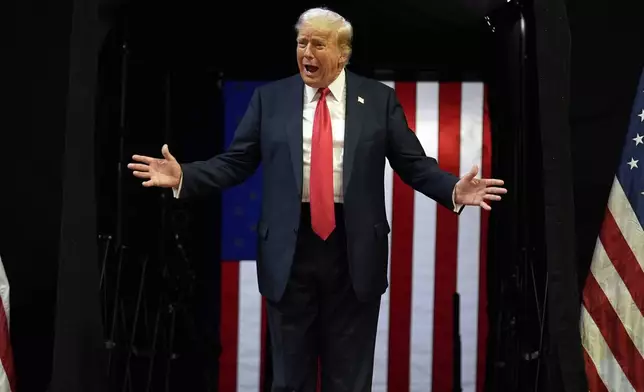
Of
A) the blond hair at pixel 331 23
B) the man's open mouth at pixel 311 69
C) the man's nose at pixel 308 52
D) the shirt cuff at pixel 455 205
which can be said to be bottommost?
the shirt cuff at pixel 455 205

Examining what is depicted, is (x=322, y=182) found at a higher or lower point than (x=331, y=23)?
lower

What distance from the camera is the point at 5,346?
88.0 inches

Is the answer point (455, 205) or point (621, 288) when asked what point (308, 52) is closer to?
point (455, 205)

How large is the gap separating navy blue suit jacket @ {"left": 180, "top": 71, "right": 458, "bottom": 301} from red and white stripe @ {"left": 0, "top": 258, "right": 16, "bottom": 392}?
0.86 meters

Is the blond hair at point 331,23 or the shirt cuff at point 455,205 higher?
the blond hair at point 331,23

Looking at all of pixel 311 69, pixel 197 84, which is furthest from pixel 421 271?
pixel 311 69

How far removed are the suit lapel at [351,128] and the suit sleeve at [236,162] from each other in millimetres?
222

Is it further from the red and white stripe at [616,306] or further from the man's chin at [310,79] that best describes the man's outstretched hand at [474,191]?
the red and white stripe at [616,306]

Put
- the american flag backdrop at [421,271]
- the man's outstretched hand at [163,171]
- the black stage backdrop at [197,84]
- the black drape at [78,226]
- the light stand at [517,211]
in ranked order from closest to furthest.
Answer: the man's outstretched hand at [163,171]
the black drape at [78,226]
the light stand at [517,211]
the black stage backdrop at [197,84]
the american flag backdrop at [421,271]

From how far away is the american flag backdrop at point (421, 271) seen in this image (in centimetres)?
258

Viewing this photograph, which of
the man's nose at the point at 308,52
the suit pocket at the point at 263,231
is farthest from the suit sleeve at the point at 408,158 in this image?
the suit pocket at the point at 263,231

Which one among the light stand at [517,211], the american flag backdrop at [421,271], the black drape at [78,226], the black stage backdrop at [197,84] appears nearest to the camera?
the black drape at [78,226]

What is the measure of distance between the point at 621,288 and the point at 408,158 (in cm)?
85

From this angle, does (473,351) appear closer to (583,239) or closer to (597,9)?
(583,239)
